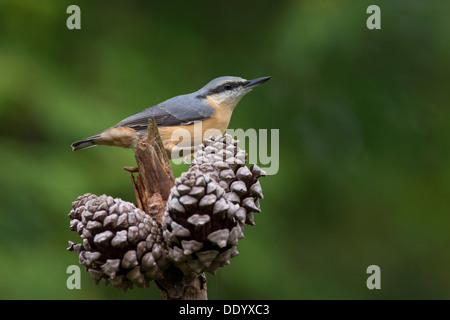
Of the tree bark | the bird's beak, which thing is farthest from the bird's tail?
the tree bark

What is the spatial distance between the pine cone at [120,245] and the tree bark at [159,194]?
0.22 feet

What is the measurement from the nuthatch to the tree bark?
1344 millimetres

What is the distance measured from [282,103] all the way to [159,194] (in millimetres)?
2238

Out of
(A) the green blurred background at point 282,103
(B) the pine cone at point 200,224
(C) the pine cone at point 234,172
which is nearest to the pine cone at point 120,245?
(B) the pine cone at point 200,224

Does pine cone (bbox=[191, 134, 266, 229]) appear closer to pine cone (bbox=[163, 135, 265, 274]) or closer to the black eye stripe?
pine cone (bbox=[163, 135, 265, 274])

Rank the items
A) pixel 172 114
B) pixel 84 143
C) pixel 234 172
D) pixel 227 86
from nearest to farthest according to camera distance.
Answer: pixel 234 172 → pixel 84 143 → pixel 172 114 → pixel 227 86

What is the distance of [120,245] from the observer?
1448mm

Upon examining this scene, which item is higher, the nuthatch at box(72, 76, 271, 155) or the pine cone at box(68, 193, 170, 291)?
the nuthatch at box(72, 76, 271, 155)

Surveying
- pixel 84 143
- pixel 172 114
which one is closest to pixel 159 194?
pixel 84 143

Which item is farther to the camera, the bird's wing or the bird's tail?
the bird's wing

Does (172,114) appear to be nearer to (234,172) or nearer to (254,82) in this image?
(254,82)

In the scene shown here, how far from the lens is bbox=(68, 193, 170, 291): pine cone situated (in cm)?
146
